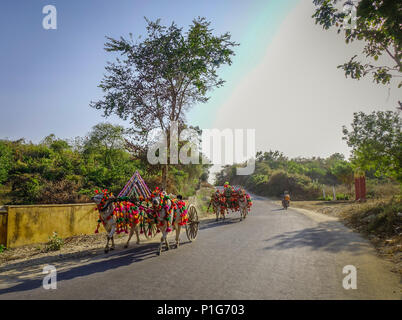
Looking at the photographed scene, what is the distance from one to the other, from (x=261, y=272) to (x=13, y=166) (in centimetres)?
1726

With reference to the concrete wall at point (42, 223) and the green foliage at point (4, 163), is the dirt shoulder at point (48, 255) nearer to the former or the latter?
the concrete wall at point (42, 223)

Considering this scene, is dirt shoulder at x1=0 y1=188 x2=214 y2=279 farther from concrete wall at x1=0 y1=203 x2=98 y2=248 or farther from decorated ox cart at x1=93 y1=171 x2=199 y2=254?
decorated ox cart at x1=93 y1=171 x2=199 y2=254

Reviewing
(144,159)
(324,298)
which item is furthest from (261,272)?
(144,159)

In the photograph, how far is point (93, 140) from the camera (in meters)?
24.9

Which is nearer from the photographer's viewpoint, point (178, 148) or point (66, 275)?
point (66, 275)

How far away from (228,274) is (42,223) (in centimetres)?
728

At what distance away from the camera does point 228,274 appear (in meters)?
5.77

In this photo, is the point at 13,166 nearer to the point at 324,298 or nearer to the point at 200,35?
the point at 200,35

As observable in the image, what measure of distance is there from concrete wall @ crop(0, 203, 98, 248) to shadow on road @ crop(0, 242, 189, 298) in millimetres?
3236

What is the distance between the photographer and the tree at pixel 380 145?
42.4ft
